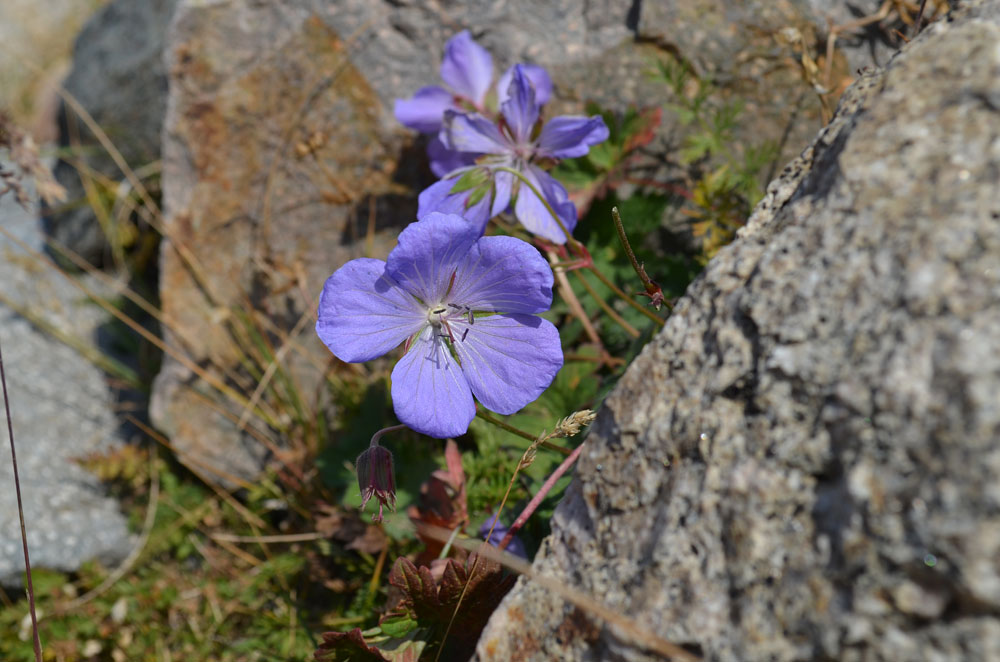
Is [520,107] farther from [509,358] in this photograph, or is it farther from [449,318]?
[509,358]

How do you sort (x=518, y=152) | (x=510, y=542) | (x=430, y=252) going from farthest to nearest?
(x=518, y=152) < (x=510, y=542) < (x=430, y=252)

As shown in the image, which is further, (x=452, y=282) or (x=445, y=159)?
(x=445, y=159)

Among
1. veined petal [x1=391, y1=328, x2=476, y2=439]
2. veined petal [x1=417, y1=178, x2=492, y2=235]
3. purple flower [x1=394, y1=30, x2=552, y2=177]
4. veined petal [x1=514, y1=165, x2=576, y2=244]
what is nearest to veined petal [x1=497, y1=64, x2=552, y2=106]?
purple flower [x1=394, y1=30, x2=552, y2=177]

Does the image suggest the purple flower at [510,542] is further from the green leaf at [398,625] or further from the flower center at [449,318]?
the flower center at [449,318]

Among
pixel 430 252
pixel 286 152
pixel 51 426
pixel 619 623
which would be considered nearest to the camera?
pixel 619 623

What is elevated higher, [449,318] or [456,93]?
[456,93]

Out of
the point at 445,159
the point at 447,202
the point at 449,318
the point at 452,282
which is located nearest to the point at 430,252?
the point at 452,282

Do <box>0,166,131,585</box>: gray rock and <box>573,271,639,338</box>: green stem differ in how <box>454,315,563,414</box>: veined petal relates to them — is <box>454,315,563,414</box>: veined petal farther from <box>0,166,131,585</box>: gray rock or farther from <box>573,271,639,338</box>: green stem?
<box>0,166,131,585</box>: gray rock

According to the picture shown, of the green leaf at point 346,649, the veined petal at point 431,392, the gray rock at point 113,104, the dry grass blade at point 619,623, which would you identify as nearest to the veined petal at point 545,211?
the veined petal at point 431,392
